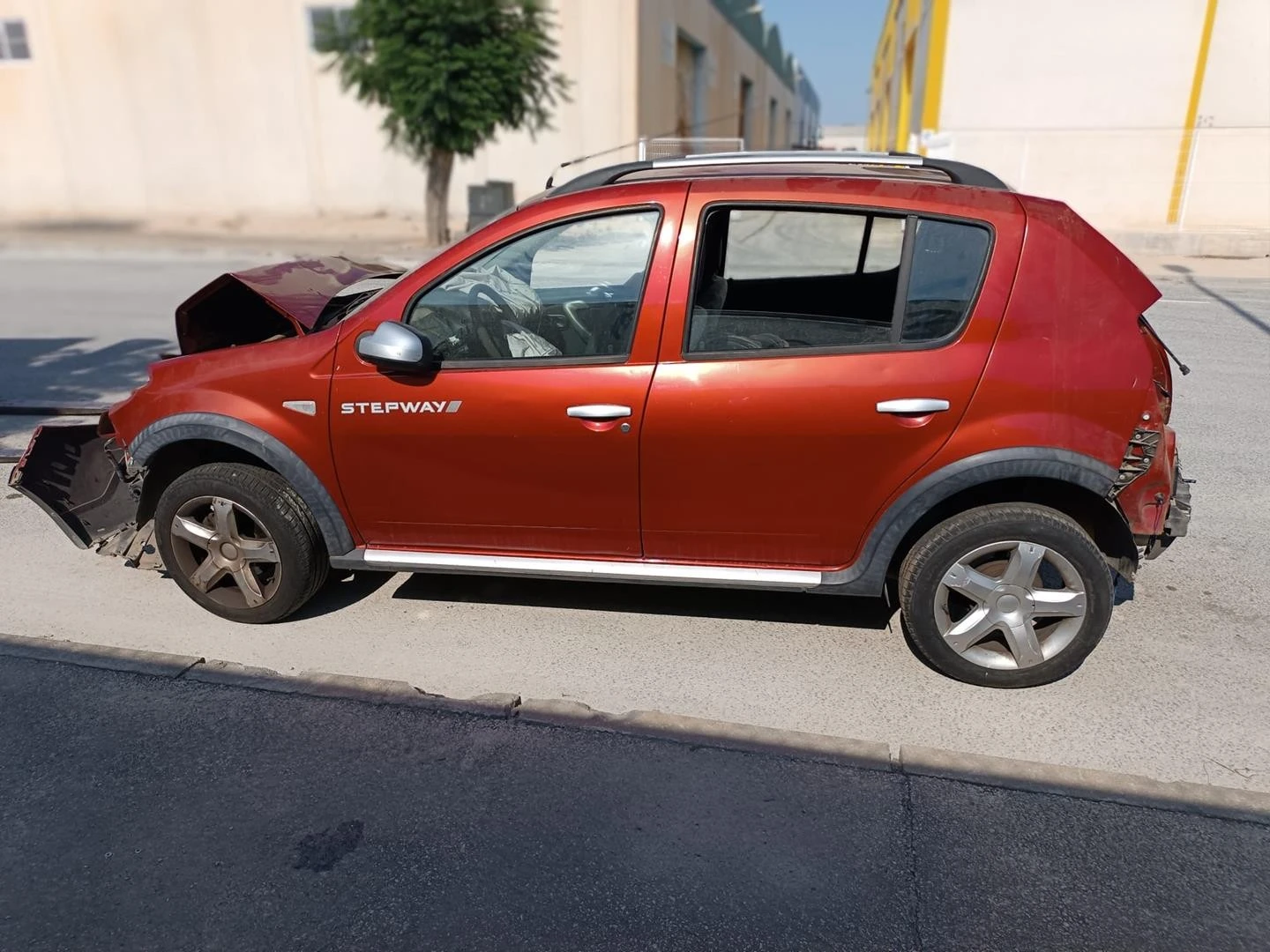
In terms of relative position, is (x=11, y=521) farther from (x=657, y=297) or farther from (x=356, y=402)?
(x=657, y=297)

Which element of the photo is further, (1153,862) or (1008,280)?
(1008,280)

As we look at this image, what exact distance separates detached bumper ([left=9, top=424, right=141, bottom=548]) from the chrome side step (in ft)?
3.86

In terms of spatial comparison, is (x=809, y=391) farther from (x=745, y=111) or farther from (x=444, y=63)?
(x=745, y=111)

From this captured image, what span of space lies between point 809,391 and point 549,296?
1108 millimetres

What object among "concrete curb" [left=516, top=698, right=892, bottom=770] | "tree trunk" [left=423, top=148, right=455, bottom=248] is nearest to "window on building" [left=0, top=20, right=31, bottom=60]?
"tree trunk" [left=423, top=148, right=455, bottom=248]

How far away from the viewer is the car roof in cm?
359

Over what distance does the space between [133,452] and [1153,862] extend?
4042mm

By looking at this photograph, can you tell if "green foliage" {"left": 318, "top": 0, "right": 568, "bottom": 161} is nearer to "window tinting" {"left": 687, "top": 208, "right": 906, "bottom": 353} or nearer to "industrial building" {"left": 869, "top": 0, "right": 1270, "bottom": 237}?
"industrial building" {"left": 869, "top": 0, "right": 1270, "bottom": 237}

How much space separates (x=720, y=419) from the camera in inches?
132

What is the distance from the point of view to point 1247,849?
272cm

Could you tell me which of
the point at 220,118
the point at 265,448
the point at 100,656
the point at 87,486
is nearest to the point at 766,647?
the point at 265,448

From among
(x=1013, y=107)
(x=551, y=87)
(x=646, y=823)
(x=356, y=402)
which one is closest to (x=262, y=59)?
(x=551, y=87)

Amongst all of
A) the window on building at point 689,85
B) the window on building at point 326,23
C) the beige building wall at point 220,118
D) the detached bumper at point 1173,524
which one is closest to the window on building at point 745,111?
the window on building at point 689,85

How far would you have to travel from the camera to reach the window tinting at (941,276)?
3.28m
